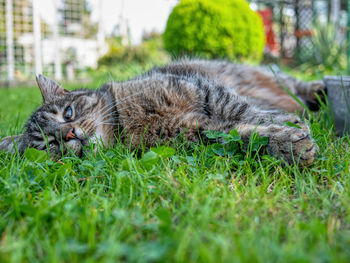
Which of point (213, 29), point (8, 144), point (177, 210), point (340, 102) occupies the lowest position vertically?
point (177, 210)

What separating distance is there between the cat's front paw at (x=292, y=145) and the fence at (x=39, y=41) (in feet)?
27.0

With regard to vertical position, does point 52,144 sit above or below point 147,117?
below

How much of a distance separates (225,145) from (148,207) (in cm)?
71

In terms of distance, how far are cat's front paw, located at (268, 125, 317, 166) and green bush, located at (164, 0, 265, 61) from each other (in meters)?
3.85

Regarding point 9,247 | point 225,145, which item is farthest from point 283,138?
point 9,247

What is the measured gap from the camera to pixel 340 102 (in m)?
2.25

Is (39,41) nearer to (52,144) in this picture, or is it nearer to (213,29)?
(213,29)

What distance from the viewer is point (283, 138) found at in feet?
5.28

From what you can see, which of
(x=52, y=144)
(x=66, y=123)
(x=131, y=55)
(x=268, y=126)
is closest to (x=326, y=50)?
(x=131, y=55)

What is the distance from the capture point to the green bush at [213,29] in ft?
17.4

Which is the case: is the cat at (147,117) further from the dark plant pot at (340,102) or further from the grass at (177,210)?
the dark plant pot at (340,102)

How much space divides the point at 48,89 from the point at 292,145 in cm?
178

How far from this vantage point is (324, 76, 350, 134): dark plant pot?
2.15m

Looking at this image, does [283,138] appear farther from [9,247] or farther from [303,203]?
[9,247]
